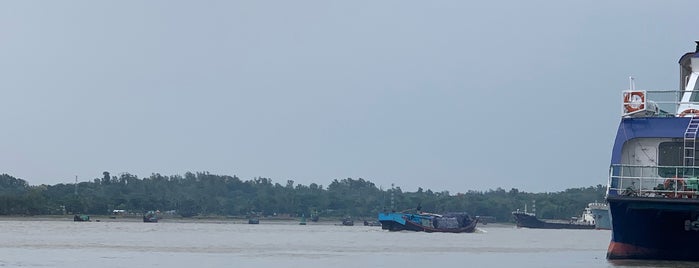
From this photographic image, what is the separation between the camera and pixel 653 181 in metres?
32.1

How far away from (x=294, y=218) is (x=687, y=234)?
148687 mm

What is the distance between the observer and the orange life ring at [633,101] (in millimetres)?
32625

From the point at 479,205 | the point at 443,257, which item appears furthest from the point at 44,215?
the point at 443,257

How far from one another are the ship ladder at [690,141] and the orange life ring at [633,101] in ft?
4.50

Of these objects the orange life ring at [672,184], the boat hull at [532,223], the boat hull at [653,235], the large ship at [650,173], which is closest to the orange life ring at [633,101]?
the large ship at [650,173]

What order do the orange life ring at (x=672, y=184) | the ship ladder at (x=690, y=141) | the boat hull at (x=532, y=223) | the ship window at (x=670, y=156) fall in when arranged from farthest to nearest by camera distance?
the boat hull at (x=532, y=223), the ship window at (x=670, y=156), the ship ladder at (x=690, y=141), the orange life ring at (x=672, y=184)

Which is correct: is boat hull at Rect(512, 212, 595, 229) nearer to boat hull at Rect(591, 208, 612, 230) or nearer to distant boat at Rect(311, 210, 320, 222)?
boat hull at Rect(591, 208, 612, 230)

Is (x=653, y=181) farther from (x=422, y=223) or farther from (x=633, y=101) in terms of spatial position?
(x=422, y=223)

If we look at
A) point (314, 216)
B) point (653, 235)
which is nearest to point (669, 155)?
point (653, 235)

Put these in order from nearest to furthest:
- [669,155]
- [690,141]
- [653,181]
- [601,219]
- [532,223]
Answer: [690,141] < [653,181] < [669,155] < [601,219] < [532,223]

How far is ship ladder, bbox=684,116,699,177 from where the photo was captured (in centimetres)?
3144

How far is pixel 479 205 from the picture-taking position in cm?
18788

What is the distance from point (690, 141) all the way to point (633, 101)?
6.59 feet

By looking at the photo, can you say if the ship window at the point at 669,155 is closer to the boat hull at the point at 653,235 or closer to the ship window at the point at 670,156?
the ship window at the point at 670,156
